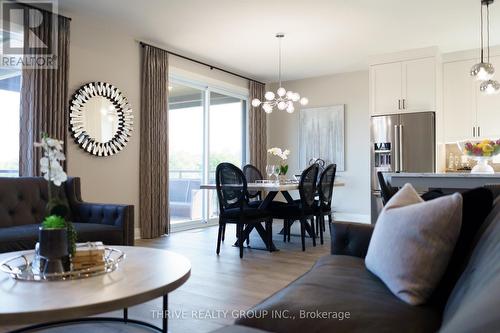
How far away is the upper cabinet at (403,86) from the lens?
571cm

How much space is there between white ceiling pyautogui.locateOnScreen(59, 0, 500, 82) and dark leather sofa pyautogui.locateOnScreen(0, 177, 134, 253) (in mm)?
2063

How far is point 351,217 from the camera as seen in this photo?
23.1ft

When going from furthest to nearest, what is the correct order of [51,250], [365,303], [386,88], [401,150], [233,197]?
[386,88] → [401,150] → [233,197] → [51,250] → [365,303]

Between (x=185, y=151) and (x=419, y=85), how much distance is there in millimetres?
3762

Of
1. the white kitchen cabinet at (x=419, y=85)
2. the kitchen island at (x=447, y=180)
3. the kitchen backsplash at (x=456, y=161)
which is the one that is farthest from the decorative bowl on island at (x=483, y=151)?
the kitchen backsplash at (x=456, y=161)

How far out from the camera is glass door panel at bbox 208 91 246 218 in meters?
6.69

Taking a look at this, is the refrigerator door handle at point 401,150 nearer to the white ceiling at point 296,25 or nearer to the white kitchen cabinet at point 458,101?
the white kitchen cabinet at point 458,101

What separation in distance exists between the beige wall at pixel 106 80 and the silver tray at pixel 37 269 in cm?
278

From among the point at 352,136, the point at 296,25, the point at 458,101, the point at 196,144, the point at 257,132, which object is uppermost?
the point at 296,25

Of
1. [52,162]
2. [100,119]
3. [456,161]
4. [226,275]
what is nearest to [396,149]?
[456,161]

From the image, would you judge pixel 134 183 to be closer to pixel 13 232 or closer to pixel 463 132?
pixel 13 232

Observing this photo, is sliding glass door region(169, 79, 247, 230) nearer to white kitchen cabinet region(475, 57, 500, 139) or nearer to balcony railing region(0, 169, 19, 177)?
balcony railing region(0, 169, 19, 177)
